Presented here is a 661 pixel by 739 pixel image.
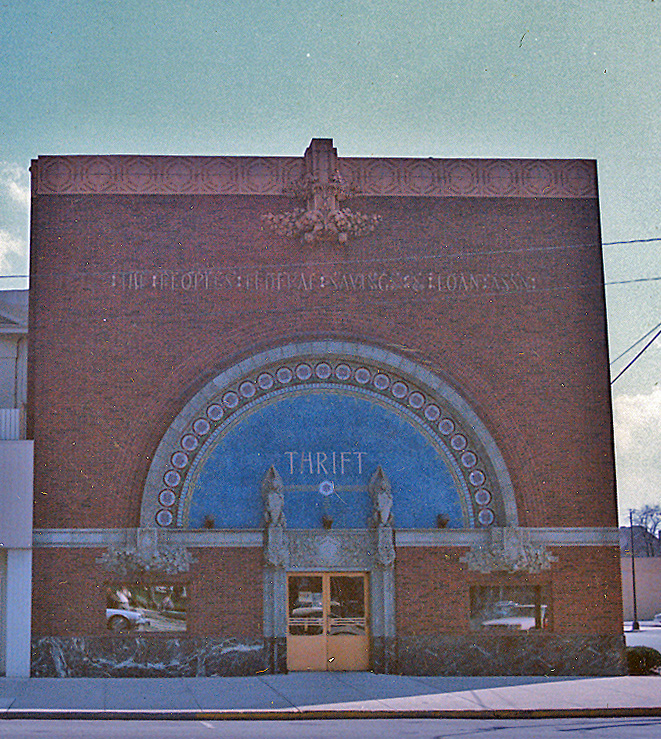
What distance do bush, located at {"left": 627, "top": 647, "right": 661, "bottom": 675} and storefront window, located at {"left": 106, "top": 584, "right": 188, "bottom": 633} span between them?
9.98 metres

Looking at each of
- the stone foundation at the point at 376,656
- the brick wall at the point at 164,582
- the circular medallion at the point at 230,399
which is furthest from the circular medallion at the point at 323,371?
the stone foundation at the point at 376,656

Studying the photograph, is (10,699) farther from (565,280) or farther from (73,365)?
(565,280)

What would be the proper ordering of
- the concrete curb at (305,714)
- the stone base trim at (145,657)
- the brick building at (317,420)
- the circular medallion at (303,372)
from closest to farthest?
the concrete curb at (305,714)
the stone base trim at (145,657)
the brick building at (317,420)
the circular medallion at (303,372)

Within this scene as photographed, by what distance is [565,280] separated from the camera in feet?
87.5

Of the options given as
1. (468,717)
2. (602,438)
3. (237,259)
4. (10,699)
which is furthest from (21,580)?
(602,438)

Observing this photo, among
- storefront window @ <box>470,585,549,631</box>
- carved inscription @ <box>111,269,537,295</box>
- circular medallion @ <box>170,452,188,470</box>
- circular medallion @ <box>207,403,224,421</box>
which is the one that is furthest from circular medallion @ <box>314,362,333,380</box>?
storefront window @ <box>470,585,549,631</box>

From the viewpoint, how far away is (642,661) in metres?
25.9

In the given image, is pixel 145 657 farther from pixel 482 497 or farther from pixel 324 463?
pixel 482 497

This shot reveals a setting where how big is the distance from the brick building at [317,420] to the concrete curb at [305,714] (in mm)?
4720

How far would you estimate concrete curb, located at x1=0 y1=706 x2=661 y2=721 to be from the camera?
19.7 meters

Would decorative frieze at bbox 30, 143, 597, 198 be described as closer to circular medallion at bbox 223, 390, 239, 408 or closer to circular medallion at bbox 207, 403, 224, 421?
circular medallion at bbox 223, 390, 239, 408

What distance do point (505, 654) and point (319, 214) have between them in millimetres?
10456

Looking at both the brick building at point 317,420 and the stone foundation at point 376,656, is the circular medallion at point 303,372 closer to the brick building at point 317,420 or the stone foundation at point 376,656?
the brick building at point 317,420

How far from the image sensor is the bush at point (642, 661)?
25.9 m
